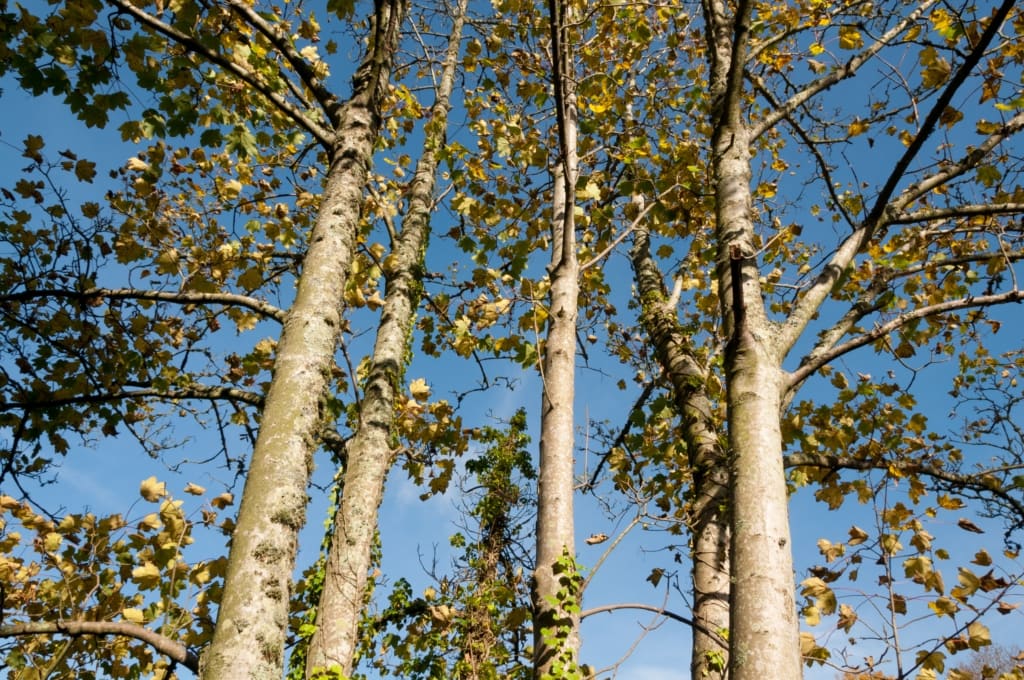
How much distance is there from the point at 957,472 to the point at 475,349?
428 cm

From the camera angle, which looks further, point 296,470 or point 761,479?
point 761,479

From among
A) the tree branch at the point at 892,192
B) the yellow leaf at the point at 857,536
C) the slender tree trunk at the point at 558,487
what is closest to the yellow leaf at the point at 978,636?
the yellow leaf at the point at 857,536

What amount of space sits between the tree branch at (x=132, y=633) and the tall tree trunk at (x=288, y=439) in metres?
0.21

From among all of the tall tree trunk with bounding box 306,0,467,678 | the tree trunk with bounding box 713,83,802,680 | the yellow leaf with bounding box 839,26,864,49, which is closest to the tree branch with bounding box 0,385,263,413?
the tall tree trunk with bounding box 306,0,467,678

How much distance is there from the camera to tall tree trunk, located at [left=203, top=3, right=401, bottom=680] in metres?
2.27

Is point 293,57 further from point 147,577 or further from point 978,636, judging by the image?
point 978,636

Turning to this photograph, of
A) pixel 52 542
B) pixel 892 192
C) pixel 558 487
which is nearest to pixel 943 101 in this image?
pixel 892 192

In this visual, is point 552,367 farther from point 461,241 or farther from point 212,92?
point 212,92

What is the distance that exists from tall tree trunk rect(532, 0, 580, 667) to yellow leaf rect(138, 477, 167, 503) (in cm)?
279

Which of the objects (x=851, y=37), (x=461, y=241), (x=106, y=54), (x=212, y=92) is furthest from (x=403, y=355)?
(x=851, y=37)

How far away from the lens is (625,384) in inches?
324

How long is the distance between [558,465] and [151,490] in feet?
9.74

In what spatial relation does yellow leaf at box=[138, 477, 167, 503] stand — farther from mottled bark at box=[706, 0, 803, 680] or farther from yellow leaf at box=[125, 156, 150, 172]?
mottled bark at box=[706, 0, 803, 680]

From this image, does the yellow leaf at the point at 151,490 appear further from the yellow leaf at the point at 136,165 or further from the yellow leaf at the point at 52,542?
the yellow leaf at the point at 136,165
